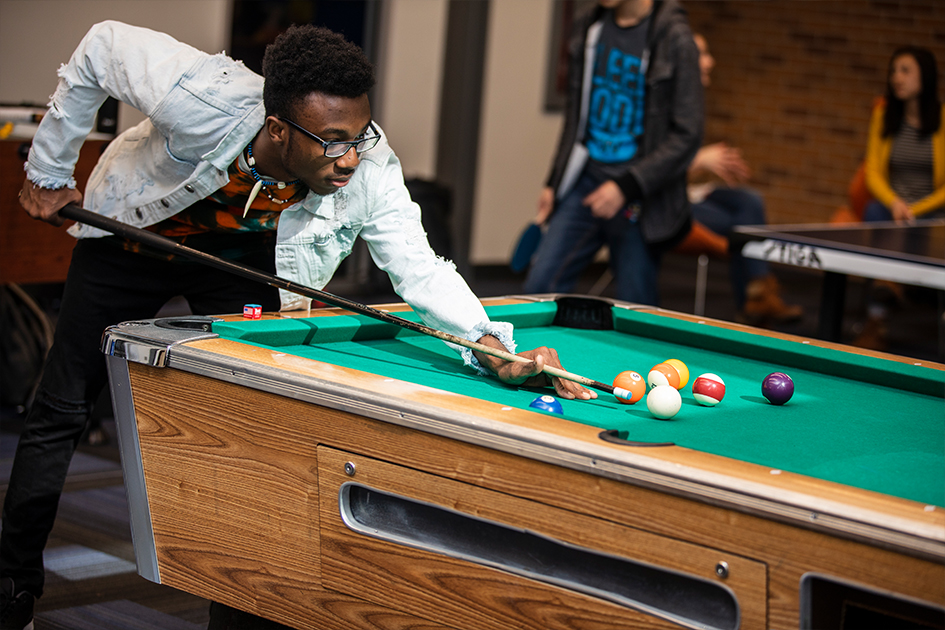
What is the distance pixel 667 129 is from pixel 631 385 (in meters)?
2.16

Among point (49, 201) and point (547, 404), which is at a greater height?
point (49, 201)

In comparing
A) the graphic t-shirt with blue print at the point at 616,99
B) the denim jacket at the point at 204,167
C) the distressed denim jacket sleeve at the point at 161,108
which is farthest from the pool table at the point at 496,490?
the graphic t-shirt with blue print at the point at 616,99

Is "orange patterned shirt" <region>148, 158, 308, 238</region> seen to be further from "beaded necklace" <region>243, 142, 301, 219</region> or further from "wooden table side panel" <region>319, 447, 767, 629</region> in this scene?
"wooden table side panel" <region>319, 447, 767, 629</region>

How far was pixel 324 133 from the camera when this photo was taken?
1.82m

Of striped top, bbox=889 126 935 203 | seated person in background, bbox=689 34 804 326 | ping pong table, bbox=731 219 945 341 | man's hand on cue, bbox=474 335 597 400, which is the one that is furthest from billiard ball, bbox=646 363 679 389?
striped top, bbox=889 126 935 203

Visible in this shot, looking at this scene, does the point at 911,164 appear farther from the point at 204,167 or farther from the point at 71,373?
the point at 71,373

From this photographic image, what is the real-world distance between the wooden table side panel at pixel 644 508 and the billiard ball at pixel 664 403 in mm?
332

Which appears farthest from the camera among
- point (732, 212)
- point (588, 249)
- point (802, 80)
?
point (802, 80)

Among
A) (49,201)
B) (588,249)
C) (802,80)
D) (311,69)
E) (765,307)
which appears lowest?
(765,307)

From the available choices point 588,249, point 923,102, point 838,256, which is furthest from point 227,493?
point 923,102

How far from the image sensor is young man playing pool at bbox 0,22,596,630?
72.7 inches

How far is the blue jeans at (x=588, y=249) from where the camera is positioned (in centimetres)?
367

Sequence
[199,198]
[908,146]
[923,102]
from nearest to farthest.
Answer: [199,198] → [923,102] → [908,146]

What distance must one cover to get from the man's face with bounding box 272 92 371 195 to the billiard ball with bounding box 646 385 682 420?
0.68 m
